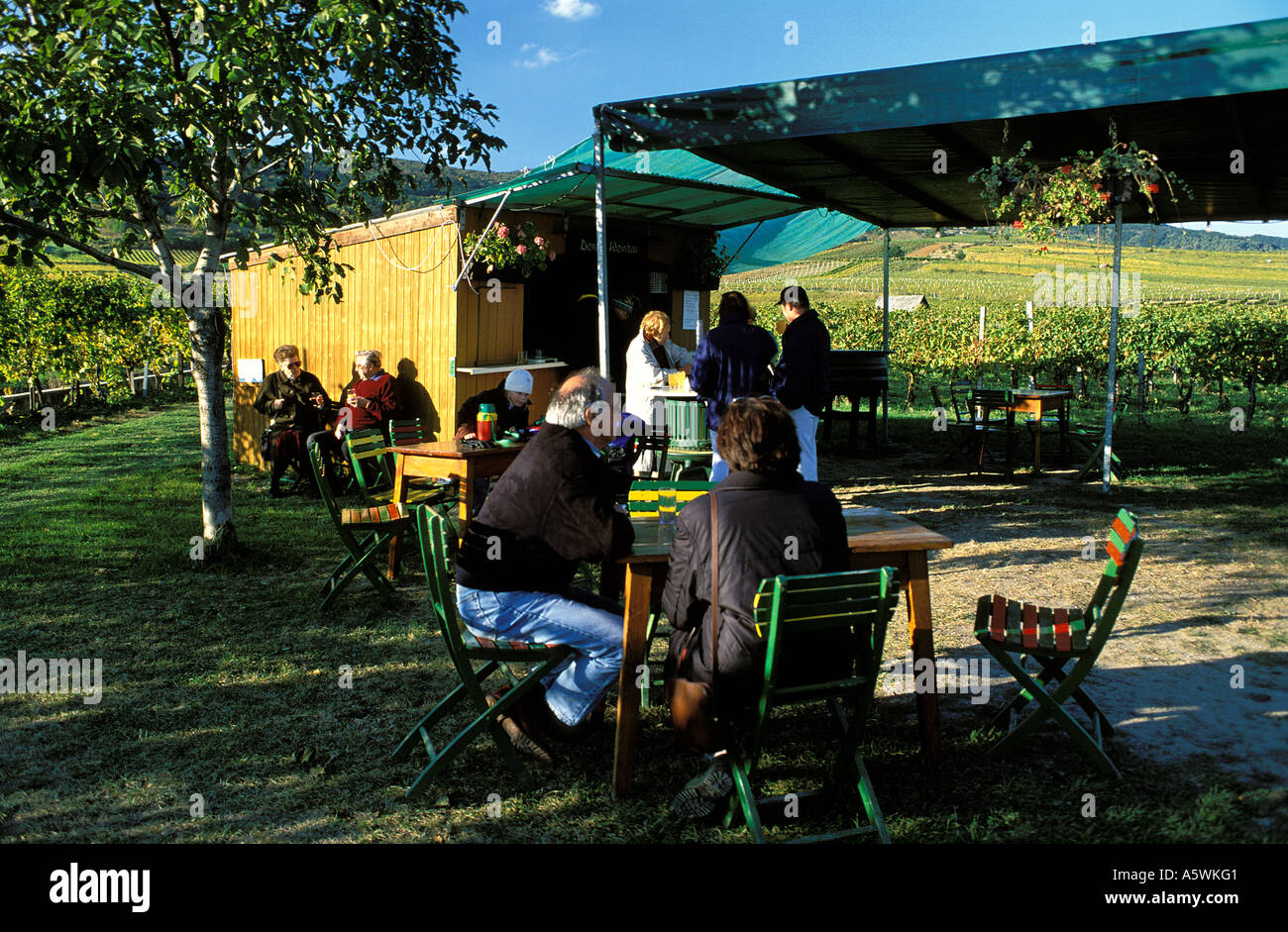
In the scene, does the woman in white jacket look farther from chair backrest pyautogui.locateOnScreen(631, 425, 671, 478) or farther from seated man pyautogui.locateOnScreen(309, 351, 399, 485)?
seated man pyautogui.locateOnScreen(309, 351, 399, 485)

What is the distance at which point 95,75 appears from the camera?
4766 mm

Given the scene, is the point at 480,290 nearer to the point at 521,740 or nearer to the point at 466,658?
the point at 521,740

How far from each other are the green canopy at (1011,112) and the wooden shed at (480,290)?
4.79ft

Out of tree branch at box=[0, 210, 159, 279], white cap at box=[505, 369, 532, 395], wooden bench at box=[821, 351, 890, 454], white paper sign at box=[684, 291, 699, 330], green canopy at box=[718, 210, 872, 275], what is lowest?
white cap at box=[505, 369, 532, 395]

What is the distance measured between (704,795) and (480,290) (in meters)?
6.89

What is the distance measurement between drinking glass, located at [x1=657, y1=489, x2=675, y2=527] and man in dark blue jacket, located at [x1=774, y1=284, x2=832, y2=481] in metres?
2.68

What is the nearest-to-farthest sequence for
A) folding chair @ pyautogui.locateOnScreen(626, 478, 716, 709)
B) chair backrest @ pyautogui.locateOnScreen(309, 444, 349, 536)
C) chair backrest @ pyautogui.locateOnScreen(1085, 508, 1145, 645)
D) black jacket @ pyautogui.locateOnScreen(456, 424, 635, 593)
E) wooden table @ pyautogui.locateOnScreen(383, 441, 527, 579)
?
1. chair backrest @ pyautogui.locateOnScreen(1085, 508, 1145, 645)
2. black jacket @ pyautogui.locateOnScreen(456, 424, 635, 593)
3. folding chair @ pyautogui.locateOnScreen(626, 478, 716, 709)
4. chair backrest @ pyautogui.locateOnScreen(309, 444, 349, 536)
5. wooden table @ pyautogui.locateOnScreen(383, 441, 527, 579)

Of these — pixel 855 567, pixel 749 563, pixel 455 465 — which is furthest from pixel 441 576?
pixel 455 465

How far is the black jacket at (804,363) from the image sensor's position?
21.4 feet

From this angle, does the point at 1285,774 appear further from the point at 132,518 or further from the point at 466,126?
the point at 132,518

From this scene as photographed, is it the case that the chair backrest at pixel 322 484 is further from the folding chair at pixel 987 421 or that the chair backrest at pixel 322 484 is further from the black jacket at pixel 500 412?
the folding chair at pixel 987 421

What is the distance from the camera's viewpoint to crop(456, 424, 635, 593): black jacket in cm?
341

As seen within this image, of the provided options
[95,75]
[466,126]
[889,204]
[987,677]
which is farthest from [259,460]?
[987,677]

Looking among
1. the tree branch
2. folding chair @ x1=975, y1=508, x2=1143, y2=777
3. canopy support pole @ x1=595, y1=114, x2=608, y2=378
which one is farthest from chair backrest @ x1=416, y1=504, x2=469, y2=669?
the tree branch
